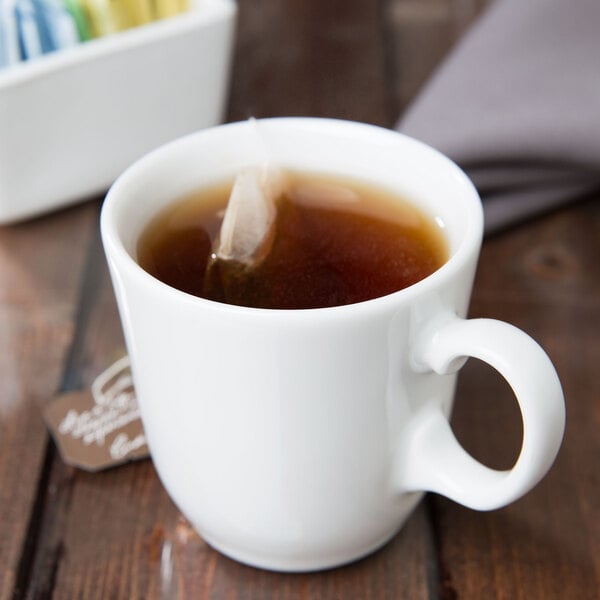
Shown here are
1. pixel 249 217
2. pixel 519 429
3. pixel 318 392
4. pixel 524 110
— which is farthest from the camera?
pixel 524 110

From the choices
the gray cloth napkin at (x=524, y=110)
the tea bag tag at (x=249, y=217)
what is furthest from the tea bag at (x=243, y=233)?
the gray cloth napkin at (x=524, y=110)

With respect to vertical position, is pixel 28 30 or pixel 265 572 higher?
pixel 28 30

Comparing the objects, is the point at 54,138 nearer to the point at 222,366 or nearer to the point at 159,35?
the point at 159,35

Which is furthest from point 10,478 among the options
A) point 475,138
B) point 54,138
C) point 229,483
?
point 475,138

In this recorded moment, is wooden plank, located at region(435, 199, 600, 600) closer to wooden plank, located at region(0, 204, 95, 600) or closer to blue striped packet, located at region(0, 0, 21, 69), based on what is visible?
wooden plank, located at region(0, 204, 95, 600)

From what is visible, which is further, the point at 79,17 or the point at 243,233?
the point at 79,17

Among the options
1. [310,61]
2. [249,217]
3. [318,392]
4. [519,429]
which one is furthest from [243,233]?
[310,61]

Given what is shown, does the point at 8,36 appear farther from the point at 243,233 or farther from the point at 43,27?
the point at 243,233

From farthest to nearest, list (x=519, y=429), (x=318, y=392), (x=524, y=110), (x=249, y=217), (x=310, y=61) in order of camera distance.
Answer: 1. (x=310, y=61)
2. (x=524, y=110)
3. (x=519, y=429)
4. (x=249, y=217)
5. (x=318, y=392)
